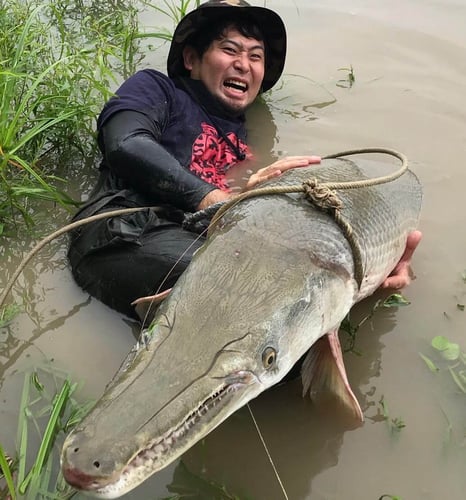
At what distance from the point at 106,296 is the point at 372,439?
126cm

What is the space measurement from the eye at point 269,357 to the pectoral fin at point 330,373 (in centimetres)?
40

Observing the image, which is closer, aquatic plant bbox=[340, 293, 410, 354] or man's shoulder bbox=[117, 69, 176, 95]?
aquatic plant bbox=[340, 293, 410, 354]

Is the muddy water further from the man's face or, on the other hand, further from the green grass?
the man's face

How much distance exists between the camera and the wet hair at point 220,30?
3705mm

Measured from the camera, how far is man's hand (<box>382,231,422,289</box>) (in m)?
2.65

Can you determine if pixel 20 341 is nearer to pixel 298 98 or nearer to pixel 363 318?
pixel 363 318

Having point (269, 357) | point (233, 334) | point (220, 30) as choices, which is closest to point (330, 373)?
point (269, 357)

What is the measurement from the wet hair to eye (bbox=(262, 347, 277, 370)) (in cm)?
255

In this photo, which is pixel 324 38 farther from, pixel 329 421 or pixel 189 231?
pixel 329 421

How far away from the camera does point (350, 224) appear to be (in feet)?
7.55

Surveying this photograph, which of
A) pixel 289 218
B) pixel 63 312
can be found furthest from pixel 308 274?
pixel 63 312

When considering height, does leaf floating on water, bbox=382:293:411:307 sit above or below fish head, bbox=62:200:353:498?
below

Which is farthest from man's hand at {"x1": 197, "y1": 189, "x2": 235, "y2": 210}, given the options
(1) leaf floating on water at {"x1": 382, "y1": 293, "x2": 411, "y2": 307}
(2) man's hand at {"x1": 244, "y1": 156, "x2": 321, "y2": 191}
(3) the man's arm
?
(1) leaf floating on water at {"x1": 382, "y1": 293, "x2": 411, "y2": 307}

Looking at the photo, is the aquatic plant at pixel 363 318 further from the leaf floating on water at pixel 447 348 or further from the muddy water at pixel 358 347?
the leaf floating on water at pixel 447 348
